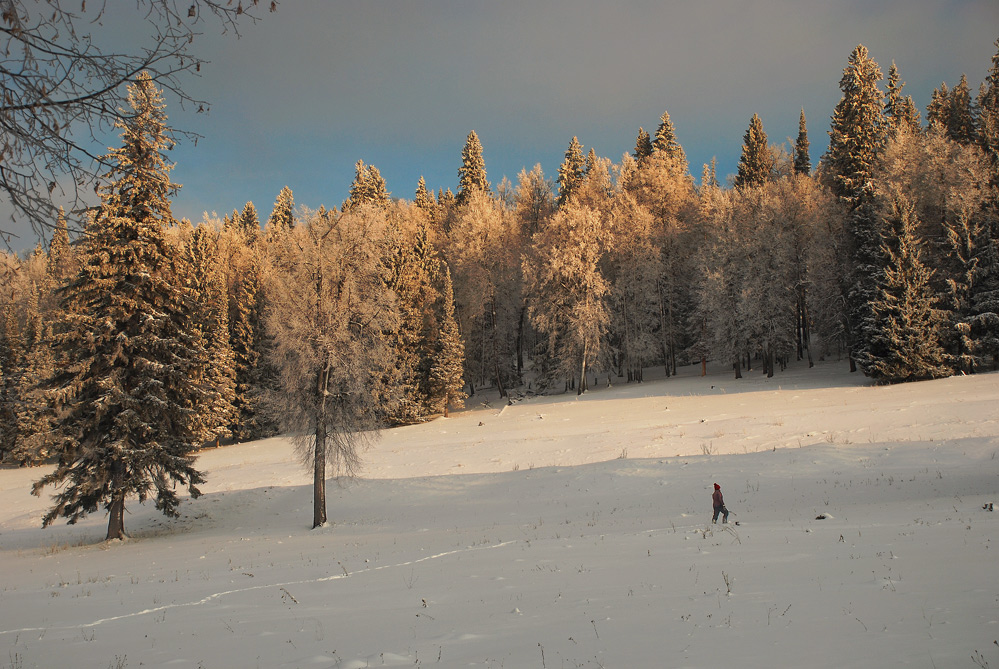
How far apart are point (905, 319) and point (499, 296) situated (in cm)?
3152

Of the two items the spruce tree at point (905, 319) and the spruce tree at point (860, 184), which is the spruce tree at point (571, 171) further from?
the spruce tree at point (905, 319)

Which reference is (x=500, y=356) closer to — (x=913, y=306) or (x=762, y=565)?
(x=913, y=306)

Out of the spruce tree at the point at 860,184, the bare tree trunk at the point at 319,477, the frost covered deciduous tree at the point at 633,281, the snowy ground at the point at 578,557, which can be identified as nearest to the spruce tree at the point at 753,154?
the spruce tree at the point at 860,184

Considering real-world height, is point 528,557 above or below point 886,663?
below

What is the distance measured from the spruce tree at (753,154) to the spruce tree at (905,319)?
28533mm

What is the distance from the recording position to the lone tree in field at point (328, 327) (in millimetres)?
19641

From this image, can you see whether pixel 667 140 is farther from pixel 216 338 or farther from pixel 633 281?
pixel 216 338

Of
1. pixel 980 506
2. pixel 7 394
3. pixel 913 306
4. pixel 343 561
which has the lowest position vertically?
pixel 343 561

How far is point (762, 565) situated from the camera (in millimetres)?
9086

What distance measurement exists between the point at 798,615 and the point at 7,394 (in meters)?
60.0

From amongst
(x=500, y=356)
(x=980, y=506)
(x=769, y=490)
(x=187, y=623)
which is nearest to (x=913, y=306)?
(x=769, y=490)

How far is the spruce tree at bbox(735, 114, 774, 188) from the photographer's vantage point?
63.4 metres

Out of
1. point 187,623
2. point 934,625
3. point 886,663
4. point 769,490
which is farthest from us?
point 769,490

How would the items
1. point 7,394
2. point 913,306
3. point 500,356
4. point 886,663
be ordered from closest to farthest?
point 886,663
point 913,306
point 7,394
point 500,356
